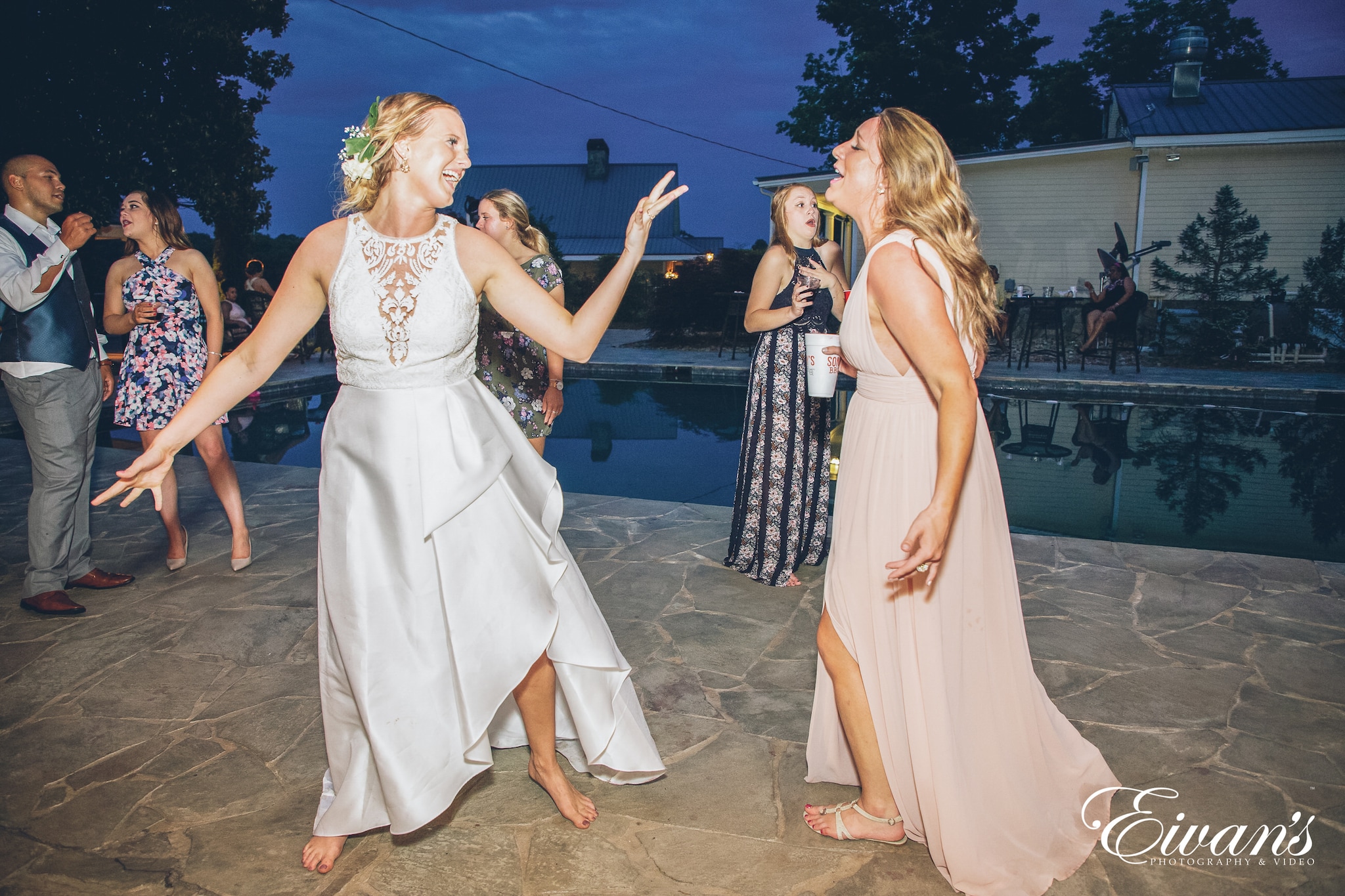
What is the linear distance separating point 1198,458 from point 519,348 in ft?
21.6

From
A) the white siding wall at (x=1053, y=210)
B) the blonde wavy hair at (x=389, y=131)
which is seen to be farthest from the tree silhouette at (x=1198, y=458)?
the white siding wall at (x=1053, y=210)

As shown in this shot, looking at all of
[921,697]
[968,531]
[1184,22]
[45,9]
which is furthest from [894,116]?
[1184,22]

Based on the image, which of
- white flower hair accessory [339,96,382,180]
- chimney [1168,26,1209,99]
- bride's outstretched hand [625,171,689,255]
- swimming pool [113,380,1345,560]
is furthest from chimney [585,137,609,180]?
bride's outstretched hand [625,171,689,255]

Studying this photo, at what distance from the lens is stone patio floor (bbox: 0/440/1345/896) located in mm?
2041

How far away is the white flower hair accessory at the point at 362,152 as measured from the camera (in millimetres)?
1886

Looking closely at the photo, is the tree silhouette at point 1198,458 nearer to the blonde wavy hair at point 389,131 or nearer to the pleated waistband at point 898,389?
the pleated waistband at point 898,389

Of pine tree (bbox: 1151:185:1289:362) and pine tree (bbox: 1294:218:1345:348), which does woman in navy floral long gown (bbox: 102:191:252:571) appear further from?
pine tree (bbox: 1294:218:1345:348)

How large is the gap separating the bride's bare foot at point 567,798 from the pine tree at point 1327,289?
49.1 ft

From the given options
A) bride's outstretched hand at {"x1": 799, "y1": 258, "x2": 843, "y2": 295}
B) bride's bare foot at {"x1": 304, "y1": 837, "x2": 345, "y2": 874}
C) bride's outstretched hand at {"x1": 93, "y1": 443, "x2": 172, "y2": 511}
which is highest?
bride's outstretched hand at {"x1": 799, "y1": 258, "x2": 843, "y2": 295}

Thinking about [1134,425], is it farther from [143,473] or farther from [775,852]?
[143,473]

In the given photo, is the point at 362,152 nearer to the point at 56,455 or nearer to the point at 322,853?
the point at 322,853

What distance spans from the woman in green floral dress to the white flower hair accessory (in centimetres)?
169

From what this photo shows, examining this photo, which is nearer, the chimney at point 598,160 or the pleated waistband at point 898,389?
the pleated waistband at point 898,389

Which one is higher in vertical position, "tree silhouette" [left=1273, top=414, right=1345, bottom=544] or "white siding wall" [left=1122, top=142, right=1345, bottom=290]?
"white siding wall" [left=1122, top=142, right=1345, bottom=290]
